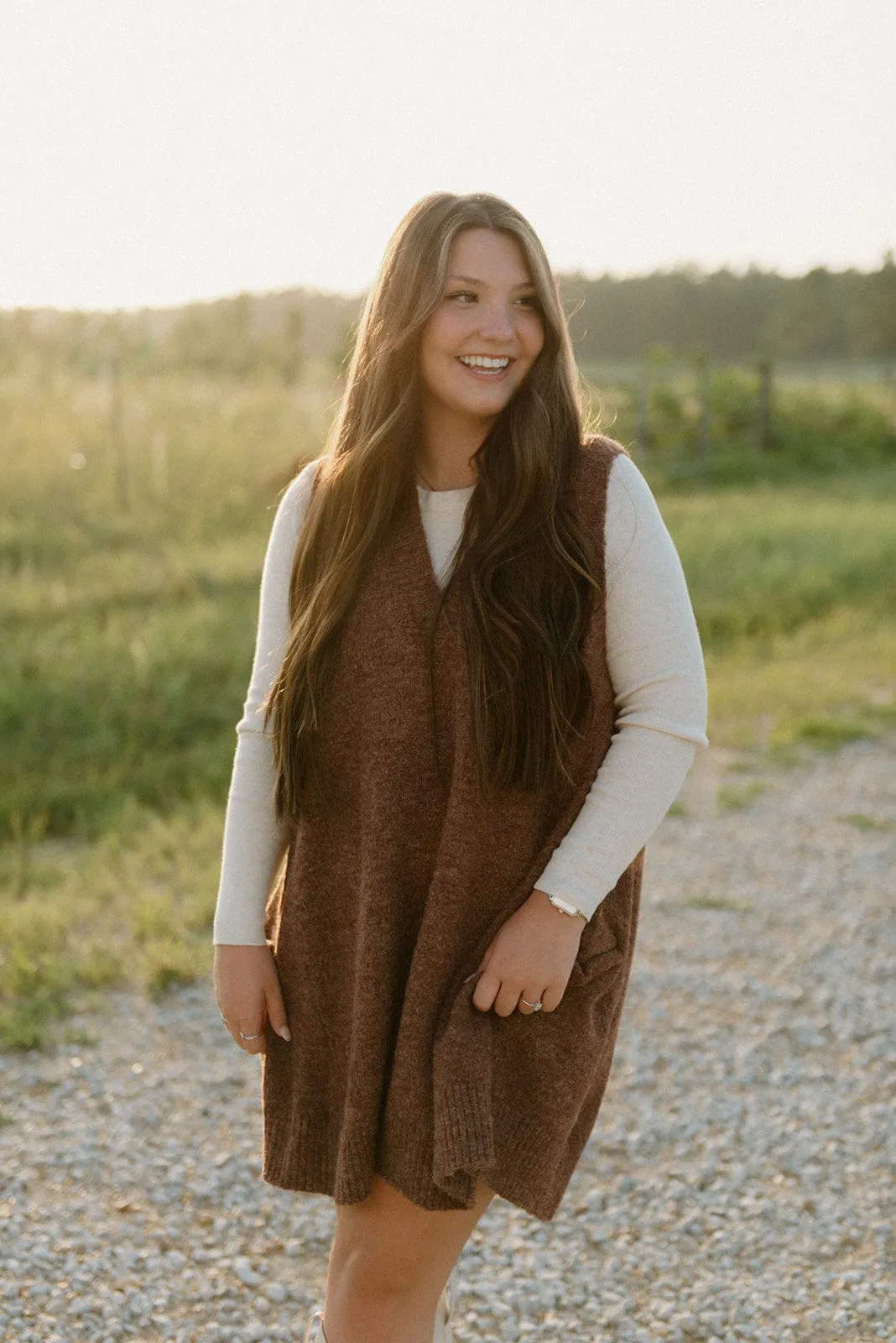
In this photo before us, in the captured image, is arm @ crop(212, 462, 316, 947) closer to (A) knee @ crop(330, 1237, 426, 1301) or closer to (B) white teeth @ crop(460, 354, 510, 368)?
(B) white teeth @ crop(460, 354, 510, 368)

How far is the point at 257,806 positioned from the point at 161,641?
16.7ft

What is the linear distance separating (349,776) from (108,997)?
242 cm

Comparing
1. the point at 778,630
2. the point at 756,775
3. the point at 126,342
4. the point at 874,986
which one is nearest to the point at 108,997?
the point at 874,986

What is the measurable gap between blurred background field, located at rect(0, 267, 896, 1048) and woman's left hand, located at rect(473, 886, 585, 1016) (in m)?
0.86

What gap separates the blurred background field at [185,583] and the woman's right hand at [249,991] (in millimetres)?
980

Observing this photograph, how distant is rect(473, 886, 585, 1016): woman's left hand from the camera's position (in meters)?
1.68

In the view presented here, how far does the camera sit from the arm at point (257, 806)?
6.36 ft

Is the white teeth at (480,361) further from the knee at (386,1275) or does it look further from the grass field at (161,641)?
the knee at (386,1275)

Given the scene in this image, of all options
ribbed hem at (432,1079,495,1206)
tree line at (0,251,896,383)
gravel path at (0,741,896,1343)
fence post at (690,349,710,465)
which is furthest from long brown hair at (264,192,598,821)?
fence post at (690,349,710,465)

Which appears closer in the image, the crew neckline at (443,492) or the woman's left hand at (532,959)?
the woman's left hand at (532,959)

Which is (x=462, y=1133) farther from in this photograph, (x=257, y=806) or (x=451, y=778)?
(x=257, y=806)

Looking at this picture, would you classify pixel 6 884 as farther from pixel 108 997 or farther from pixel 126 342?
pixel 126 342

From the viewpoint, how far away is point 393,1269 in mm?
1751

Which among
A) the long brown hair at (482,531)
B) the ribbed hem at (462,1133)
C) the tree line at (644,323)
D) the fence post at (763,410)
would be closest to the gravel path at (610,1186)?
the ribbed hem at (462,1133)
